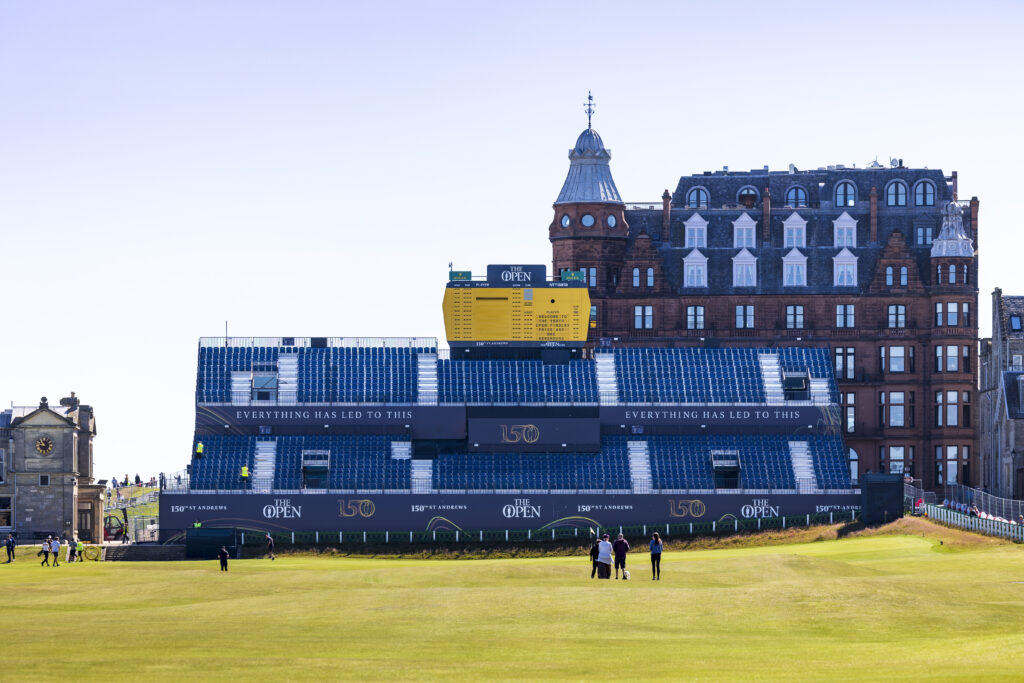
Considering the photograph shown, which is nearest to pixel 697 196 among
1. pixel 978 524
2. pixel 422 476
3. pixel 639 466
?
pixel 639 466

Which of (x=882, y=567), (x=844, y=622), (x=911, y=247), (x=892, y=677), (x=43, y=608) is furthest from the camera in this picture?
(x=911, y=247)

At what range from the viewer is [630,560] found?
3174 inches

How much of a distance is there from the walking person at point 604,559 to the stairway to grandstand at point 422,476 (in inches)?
Result: 1635

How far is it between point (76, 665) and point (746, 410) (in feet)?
231

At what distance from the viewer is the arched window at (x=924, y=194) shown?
4934 inches

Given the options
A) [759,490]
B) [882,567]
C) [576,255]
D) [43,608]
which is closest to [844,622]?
[882,567]

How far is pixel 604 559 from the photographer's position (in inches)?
2477

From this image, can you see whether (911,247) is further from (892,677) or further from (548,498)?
(892,677)

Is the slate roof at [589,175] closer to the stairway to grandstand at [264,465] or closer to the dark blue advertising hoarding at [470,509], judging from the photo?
the dark blue advertising hoarding at [470,509]

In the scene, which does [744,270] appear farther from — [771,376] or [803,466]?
[803,466]

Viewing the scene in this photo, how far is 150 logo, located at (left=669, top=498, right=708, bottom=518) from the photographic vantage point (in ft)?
340

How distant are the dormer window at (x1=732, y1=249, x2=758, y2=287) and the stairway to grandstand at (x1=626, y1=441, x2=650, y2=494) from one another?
2148 cm

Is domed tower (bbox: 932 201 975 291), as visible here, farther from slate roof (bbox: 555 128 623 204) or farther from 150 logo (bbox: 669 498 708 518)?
150 logo (bbox: 669 498 708 518)

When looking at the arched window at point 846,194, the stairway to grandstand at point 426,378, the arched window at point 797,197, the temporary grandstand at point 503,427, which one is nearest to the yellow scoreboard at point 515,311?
the temporary grandstand at point 503,427
